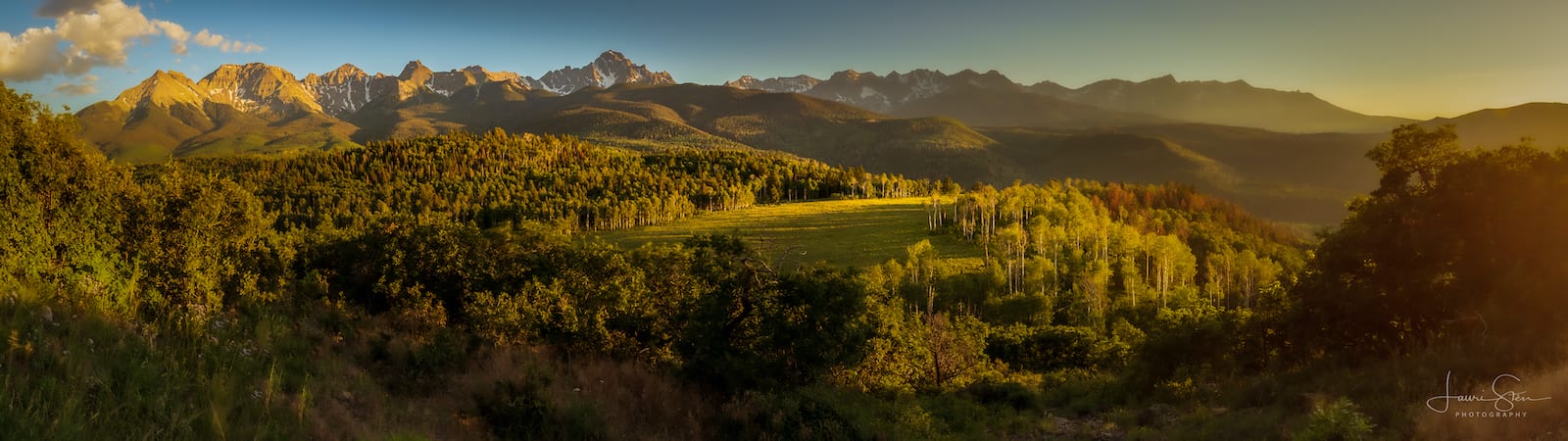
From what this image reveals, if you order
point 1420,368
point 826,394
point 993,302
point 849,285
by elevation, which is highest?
point 849,285

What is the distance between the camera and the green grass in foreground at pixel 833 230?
110562 millimetres

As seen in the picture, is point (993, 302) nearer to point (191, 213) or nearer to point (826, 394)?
point (826, 394)

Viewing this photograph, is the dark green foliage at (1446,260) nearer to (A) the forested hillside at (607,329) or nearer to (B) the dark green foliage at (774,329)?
(A) the forested hillside at (607,329)

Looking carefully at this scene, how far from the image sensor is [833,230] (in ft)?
456

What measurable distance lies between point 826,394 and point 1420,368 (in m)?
15.3

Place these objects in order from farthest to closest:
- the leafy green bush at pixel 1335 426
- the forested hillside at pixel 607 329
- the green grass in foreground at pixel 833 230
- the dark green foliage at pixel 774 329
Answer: the green grass in foreground at pixel 833 230 → the dark green foliage at pixel 774 329 → the leafy green bush at pixel 1335 426 → the forested hillside at pixel 607 329

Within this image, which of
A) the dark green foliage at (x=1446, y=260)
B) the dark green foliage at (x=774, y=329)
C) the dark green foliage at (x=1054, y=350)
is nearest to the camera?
the dark green foliage at (x=1446, y=260)

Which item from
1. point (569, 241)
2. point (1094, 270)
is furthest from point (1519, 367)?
point (1094, 270)

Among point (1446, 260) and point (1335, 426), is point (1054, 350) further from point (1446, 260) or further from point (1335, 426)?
point (1335, 426)

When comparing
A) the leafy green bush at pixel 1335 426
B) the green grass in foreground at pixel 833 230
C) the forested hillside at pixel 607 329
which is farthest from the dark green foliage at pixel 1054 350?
the green grass in foreground at pixel 833 230

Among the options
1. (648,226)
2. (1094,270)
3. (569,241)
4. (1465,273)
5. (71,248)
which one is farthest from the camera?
(648,226)

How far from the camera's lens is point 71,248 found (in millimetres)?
13648

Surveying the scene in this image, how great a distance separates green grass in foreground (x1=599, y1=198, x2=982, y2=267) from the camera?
110562mm

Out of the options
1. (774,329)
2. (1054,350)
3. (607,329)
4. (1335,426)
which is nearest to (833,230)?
(1054,350)
